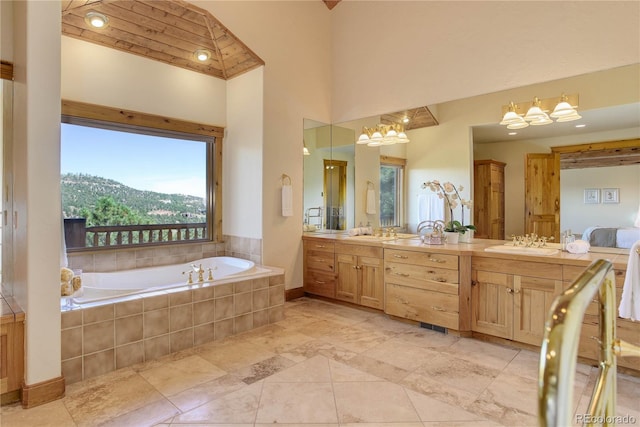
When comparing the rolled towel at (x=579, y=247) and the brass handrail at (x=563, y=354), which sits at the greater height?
the brass handrail at (x=563, y=354)

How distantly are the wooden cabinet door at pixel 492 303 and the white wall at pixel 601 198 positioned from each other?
0.76 meters

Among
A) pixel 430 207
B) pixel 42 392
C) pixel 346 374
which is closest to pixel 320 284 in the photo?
pixel 430 207

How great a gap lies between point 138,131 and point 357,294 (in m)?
2.98

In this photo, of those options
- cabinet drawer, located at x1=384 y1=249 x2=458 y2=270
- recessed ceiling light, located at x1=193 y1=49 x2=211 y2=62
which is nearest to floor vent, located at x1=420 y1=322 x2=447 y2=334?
cabinet drawer, located at x1=384 y1=249 x2=458 y2=270

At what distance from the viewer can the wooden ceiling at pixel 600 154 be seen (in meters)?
2.74

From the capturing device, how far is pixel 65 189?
348 centimetres

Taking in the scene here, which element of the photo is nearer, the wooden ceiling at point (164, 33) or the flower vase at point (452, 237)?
the wooden ceiling at point (164, 33)

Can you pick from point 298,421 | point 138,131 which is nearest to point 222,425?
point 298,421

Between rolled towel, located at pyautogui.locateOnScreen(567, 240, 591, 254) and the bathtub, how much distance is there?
8.90 feet

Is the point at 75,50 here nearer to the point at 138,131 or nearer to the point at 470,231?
the point at 138,131

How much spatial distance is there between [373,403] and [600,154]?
2596mm

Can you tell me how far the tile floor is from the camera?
6.47 ft

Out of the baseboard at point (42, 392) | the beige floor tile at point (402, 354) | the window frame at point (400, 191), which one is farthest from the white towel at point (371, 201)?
the baseboard at point (42, 392)

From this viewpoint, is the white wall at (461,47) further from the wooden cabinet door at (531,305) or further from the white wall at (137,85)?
the wooden cabinet door at (531,305)
